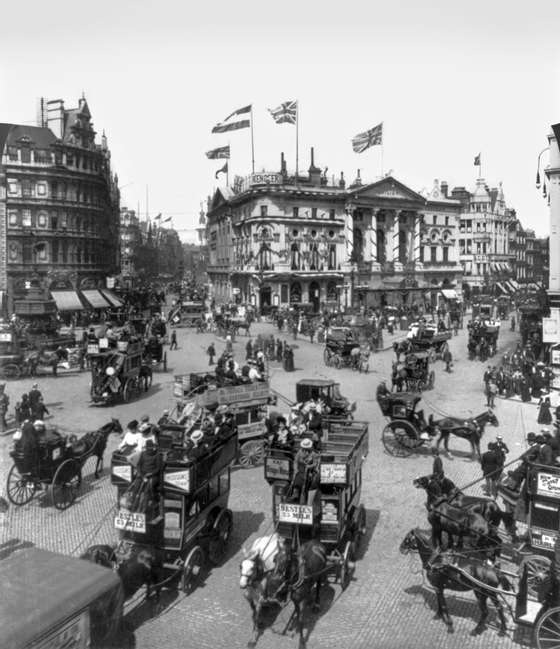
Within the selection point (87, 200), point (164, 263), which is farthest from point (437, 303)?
point (164, 263)

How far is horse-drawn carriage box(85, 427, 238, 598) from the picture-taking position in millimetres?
9523

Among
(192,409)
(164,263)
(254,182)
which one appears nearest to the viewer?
(192,409)

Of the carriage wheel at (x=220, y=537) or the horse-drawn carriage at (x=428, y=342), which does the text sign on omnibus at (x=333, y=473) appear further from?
the horse-drawn carriage at (x=428, y=342)

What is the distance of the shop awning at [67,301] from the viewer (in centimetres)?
4966

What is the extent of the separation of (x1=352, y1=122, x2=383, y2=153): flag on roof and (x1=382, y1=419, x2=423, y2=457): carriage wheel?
42991 millimetres

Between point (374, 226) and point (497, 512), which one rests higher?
point (374, 226)

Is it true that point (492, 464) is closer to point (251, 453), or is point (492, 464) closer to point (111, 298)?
point (251, 453)

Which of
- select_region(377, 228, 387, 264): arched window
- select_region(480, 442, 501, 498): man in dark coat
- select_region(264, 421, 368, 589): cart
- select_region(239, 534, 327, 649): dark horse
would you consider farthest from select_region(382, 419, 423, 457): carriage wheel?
select_region(377, 228, 387, 264): arched window

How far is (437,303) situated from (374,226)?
11954 millimetres

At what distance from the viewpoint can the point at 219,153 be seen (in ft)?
191

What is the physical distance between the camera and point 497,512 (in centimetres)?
1136

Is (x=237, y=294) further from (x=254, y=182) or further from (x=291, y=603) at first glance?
(x=291, y=603)

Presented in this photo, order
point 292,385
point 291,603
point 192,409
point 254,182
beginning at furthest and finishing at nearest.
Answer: point 254,182
point 292,385
point 192,409
point 291,603

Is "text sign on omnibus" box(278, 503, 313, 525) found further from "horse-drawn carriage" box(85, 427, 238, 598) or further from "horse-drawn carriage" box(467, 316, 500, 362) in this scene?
"horse-drawn carriage" box(467, 316, 500, 362)
